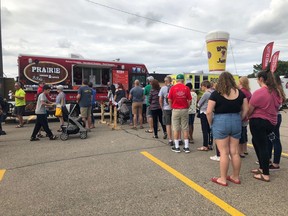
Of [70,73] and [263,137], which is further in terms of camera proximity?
[70,73]

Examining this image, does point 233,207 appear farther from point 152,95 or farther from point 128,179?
point 152,95

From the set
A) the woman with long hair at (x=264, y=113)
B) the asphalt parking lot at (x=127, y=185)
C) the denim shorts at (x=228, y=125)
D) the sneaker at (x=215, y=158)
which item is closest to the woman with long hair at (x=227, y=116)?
the denim shorts at (x=228, y=125)

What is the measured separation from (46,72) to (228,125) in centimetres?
964

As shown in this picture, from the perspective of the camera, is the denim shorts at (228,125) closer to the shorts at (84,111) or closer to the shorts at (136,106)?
the shorts at (136,106)

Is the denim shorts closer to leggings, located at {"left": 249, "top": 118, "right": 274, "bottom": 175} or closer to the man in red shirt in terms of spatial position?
leggings, located at {"left": 249, "top": 118, "right": 274, "bottom": 175}

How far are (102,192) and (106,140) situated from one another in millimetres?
3626

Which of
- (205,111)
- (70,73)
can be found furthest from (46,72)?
(205,111)

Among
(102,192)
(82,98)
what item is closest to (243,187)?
(102,192)

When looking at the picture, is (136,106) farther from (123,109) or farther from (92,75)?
(92,75)

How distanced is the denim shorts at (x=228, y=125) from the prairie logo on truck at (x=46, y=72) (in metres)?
9.39

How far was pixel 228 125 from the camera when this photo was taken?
140 inches

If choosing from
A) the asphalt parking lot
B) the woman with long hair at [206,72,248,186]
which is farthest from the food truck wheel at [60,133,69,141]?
the woman with long hair at [206,72,248,186]

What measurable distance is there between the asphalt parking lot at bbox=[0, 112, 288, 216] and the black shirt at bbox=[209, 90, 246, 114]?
1.17 metres

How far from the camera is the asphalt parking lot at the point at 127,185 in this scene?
299cm
